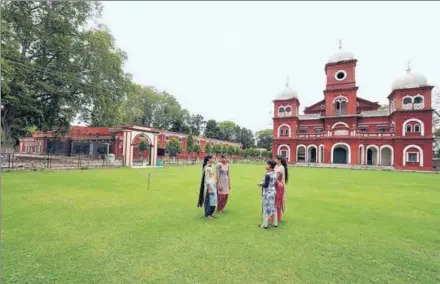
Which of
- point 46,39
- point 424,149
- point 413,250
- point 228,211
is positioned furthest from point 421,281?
point 424,149

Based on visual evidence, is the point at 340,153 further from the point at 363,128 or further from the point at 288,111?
the point at 288,111

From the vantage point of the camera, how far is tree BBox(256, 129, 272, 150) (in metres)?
67.0

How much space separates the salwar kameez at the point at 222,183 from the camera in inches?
227

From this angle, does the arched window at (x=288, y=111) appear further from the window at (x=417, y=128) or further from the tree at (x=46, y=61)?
the tree at (x=46, y=61)

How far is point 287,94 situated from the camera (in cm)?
3709

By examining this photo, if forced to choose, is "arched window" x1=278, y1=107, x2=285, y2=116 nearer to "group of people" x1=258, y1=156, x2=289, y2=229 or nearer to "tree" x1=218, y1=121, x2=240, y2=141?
"tree" x1=218, y1=121, x2=240, y2=141

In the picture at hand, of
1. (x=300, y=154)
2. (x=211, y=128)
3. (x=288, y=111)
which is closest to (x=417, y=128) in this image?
(x=300, y=154)

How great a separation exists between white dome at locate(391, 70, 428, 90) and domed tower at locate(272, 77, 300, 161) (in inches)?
491

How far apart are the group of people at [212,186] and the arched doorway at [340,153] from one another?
28.7 m

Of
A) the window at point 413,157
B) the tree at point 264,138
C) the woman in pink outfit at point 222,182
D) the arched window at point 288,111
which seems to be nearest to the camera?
the woman in pink outfit at point 222,182

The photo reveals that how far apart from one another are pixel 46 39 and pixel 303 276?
67.1 ft

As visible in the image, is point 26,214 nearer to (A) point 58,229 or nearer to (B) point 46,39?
(A) point 58,229

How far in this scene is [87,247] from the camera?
143 inches

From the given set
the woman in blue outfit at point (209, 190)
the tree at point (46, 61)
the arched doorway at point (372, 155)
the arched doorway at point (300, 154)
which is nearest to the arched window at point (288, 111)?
the arched doorway at point (300, 154)
